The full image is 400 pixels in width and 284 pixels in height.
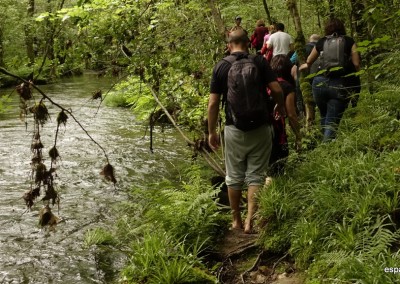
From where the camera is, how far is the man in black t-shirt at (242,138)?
194 inches

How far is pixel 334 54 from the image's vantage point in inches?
251

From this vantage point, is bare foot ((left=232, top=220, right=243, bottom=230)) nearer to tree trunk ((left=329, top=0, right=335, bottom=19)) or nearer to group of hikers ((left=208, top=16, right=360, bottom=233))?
group of hikers ((left=208, top=16, right=360, bottom=233))

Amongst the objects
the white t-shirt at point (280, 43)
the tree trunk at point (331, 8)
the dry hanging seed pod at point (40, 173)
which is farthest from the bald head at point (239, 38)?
the tree trunk at point (331, 8)

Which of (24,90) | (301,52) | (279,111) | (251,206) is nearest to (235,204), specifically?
(251,206)

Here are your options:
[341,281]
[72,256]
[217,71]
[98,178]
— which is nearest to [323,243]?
[341,281]

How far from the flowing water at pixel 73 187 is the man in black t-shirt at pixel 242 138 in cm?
193

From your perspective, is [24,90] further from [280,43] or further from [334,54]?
[280,43]

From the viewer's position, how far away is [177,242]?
16.0ft

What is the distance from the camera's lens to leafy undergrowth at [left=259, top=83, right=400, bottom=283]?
11.7 ft

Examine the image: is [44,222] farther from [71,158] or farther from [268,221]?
[71,158]

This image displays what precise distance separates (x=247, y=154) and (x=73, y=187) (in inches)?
176

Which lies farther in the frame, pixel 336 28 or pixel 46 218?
pixel 336 28

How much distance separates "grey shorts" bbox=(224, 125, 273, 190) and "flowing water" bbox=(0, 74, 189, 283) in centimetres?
196

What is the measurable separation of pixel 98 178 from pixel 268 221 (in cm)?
482
